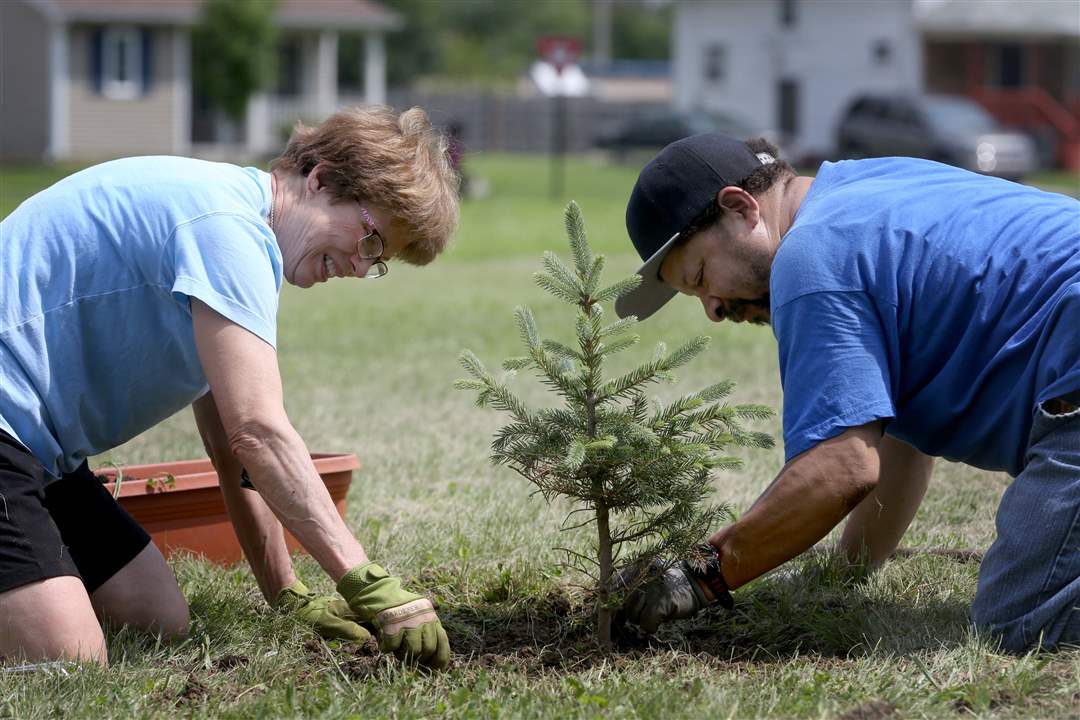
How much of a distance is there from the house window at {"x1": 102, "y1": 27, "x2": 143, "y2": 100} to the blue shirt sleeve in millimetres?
30107

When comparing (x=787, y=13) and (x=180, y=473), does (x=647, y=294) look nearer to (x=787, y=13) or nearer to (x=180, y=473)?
(x=180, y=473)

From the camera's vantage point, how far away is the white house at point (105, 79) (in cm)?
3022

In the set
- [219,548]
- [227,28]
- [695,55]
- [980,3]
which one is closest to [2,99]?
[227,28]

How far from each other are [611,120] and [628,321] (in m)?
44.3

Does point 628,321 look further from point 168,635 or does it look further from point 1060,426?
point 168,635

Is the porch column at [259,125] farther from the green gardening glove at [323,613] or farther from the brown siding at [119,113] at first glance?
the green gardening glove at [323,613]

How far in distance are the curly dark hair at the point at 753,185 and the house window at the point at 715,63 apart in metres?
39.1

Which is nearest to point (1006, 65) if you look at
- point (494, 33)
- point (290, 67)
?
point (290, 67)

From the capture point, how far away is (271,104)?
32.8m

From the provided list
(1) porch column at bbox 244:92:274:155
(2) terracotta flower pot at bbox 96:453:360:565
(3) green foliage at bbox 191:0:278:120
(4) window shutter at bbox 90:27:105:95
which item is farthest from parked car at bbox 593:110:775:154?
(2) terracotta flower pot at bbox 96:453:360:565

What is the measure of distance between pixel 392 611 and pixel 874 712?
108 centimetres

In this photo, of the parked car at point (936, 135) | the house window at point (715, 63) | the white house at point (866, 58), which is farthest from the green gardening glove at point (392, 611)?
the house window at point (715, 63)

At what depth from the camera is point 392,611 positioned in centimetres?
298

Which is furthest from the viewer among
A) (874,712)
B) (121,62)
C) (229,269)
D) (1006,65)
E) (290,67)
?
(1006,65)
